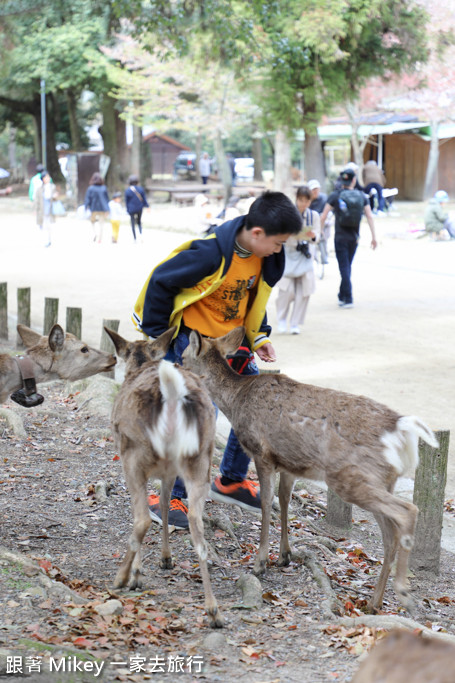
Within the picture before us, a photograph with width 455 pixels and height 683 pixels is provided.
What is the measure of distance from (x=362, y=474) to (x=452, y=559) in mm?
1621

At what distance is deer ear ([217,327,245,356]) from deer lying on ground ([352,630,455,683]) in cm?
311

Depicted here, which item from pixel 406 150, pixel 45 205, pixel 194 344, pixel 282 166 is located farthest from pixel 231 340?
pixel 406 150

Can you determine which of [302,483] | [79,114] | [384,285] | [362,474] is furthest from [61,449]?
[79,114]

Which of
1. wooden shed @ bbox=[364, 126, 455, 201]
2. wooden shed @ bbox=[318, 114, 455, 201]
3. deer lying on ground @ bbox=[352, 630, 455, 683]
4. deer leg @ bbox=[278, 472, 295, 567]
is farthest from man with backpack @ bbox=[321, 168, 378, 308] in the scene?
wooden shed @ bbox=[364, 126, 455, 201]

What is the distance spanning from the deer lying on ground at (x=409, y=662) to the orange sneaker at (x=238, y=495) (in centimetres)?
351

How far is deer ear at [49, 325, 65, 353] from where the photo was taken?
5.14 metres

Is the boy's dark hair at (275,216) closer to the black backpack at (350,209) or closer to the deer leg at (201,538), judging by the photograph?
the deer leg at (201,538)

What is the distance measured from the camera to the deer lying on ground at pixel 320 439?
4.01 meters

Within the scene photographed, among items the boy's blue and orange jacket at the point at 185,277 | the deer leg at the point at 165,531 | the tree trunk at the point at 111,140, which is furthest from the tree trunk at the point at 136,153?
the deer leg at the point at 165,531

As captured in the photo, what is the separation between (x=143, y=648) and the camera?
3414mm

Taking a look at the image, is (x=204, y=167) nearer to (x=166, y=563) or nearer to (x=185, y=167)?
(x=185, y=167)

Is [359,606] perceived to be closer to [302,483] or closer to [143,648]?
[143,648]

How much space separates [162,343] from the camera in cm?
461

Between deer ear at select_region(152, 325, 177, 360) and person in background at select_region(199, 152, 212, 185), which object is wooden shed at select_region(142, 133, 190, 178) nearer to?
person in background at select_region(199, 152, 212, 185)
